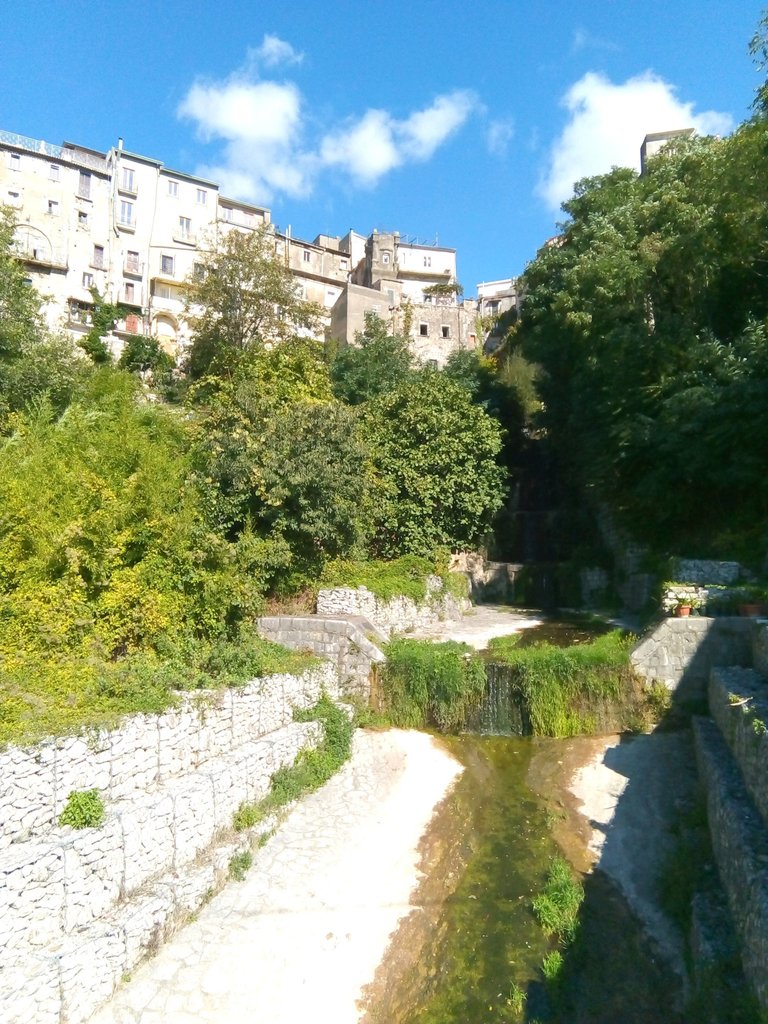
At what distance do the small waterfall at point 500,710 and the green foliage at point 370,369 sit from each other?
57.8ft

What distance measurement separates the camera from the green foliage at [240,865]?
973cm

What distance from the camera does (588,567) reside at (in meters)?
25.5

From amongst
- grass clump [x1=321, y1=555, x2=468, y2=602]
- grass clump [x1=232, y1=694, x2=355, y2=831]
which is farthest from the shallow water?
grass clump [x1=321, y1=555, x2=468, y2=602]

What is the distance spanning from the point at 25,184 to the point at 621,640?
41193mm

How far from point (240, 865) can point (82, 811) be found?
119 inches

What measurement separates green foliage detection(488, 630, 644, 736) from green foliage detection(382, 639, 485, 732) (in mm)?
1199

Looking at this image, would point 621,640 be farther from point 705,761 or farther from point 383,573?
point 383,573

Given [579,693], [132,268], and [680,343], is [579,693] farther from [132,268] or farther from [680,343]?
[132,268]

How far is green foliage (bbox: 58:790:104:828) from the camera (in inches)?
309

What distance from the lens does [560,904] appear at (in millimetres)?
9375

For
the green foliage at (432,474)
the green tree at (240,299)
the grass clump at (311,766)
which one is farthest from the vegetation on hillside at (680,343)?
the green tree at (240,299)

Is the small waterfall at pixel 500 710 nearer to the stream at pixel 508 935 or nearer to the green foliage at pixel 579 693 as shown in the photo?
the green foliage at pixel 579 693

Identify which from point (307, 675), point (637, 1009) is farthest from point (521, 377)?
point (637, 1009)

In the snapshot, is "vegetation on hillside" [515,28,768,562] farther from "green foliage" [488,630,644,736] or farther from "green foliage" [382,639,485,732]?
"green foliage" [382,639,485,732]
